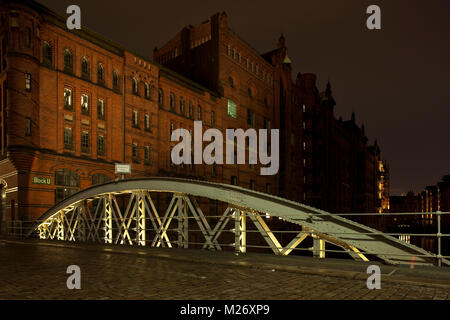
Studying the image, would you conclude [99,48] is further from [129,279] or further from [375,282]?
[375,282]

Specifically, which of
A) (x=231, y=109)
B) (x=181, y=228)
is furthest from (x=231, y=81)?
(x=181, y=228)

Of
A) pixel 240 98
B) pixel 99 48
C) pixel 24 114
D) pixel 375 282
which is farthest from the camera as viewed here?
pixel 240 98

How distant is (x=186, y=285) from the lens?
683cm

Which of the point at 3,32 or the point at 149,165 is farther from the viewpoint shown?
the point at 149,165

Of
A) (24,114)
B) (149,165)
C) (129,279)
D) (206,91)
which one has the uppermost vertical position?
(206,91)

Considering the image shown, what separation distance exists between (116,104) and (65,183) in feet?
26.8

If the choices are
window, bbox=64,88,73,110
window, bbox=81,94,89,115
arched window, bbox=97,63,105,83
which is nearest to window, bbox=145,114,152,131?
arched window, bbox=97,63,105,83

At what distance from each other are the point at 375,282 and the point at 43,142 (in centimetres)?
2420

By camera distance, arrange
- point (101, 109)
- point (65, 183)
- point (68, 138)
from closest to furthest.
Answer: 1. point (65, 183)
2. point (68, 138)
3. point (101, 109)

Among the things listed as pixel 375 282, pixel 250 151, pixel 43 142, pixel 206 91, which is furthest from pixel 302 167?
pixel 375 282

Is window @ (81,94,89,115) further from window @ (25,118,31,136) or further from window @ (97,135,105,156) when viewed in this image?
window @ (25,118,31,136)

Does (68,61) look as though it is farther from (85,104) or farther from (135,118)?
(135,118)

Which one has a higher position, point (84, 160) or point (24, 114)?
point (24, 114)
